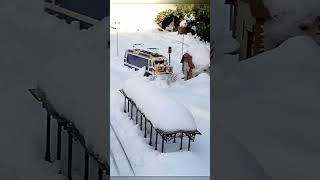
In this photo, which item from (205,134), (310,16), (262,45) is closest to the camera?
(310,16)

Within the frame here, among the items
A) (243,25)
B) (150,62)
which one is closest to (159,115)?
(150,62)

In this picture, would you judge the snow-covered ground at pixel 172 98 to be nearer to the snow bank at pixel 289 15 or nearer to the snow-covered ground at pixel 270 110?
the snow-covered ground at pixel 270 110

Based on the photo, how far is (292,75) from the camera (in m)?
1.99

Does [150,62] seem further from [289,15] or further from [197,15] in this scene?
[289,15]

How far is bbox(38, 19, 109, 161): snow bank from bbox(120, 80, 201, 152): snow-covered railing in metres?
0.31

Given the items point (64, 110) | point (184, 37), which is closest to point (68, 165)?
point (64, 110)

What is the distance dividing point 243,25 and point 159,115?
0.67 m

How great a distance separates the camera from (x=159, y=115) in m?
2.54

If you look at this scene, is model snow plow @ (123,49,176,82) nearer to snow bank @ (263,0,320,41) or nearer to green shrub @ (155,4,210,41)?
green shrub @ (155,4,210,41)

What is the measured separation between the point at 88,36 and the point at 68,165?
0.60 meters

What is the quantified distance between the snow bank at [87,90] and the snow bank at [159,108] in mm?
316

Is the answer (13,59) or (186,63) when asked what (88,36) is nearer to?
(13,59)

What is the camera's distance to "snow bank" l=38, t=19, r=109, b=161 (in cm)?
218

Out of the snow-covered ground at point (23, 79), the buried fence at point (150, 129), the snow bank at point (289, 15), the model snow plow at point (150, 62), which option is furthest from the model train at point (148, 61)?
the snow bank at point (289, 15)
